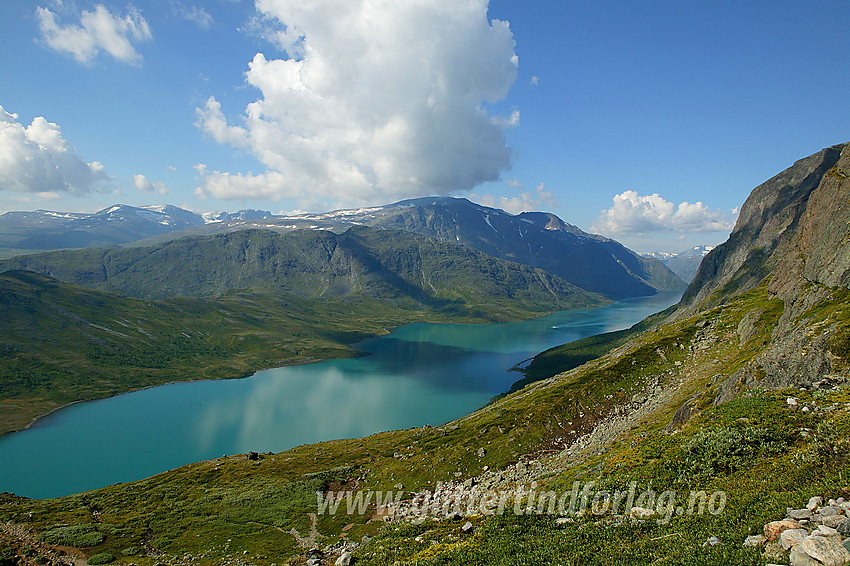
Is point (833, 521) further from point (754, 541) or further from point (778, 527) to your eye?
point (754, 541)

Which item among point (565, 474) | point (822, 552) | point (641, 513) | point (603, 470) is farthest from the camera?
point (565, 474)

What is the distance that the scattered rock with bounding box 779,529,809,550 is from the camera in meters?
10.3

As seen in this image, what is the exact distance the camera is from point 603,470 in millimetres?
24734

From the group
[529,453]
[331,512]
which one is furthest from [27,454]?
[529,453]

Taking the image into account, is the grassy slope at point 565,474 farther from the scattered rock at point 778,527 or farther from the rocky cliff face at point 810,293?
the rocky cliff face at point 810,293

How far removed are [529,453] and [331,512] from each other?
88.9ft

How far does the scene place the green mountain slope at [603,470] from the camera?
15195mm

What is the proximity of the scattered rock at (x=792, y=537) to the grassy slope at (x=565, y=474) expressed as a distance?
2.52 feet

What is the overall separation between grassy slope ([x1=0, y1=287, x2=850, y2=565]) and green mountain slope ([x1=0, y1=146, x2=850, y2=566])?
0.42 ft

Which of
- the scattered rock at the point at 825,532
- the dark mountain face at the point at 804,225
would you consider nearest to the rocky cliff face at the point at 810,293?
the dark mountain face at the point at 804,225

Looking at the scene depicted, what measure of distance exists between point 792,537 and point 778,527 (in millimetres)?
840

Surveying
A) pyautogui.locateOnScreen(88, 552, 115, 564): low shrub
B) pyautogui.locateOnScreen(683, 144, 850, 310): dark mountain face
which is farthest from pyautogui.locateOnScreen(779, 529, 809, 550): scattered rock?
pyautogui.locateOnScreen(683, 144, 850, 310): dark mountain face

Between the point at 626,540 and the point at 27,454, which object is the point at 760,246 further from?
the point at 27,454

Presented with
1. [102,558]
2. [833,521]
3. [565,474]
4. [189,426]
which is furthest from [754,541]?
[189,426]
